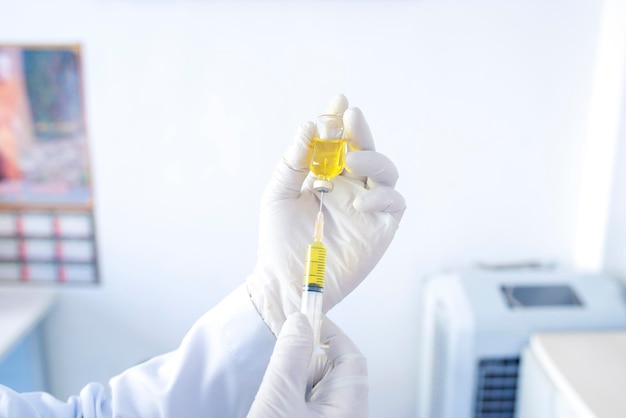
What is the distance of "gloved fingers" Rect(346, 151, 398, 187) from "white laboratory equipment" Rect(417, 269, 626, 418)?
0.59m

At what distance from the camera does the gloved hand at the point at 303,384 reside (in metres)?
0.68

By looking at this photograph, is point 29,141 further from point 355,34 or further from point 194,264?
point 355,34

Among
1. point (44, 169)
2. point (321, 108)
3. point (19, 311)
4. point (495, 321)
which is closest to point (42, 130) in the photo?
point (44, 169)

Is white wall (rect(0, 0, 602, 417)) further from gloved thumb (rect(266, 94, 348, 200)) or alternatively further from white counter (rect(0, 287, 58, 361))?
gloved thumb (rect(266, 94, 348, 200))

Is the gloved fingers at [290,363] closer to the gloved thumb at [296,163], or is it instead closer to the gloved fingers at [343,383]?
the gloved fingers at [343,383]

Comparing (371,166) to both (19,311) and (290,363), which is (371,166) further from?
(19,311)

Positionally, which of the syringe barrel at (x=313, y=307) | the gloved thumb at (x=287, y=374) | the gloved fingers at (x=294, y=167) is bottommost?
the gloved thumb at (x=287, y=374)

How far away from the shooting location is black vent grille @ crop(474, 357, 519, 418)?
128 centimetres

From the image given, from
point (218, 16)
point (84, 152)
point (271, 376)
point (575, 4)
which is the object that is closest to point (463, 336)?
point (271, 376)

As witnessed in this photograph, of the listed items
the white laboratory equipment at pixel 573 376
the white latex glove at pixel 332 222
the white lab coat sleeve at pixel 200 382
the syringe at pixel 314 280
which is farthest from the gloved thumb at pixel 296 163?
the white laboratory equipment at pixel 573 376

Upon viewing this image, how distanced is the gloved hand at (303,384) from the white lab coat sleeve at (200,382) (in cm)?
12

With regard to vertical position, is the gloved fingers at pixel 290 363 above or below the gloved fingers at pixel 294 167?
below

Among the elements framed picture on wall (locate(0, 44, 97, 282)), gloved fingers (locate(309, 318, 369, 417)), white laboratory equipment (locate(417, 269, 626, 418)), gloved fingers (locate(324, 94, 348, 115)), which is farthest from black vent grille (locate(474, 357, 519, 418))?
framed picture on wall (locate(0, 44, 97, 282))

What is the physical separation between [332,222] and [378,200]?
12cm
